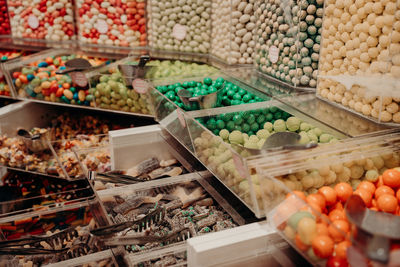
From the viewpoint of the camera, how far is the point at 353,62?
5.33 feet

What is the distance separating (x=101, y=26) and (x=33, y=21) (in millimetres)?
729

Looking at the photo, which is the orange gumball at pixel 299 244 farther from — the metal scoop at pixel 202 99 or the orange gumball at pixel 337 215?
the metal scoop at pixel 202 99

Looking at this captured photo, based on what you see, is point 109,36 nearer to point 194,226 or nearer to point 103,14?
point 103,14

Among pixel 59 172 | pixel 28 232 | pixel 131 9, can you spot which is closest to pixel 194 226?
pixel 28 232

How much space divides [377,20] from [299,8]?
21.2 inches

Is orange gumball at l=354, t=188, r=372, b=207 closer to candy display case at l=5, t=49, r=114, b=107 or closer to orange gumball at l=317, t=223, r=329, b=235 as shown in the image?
orange gumball at l=317, t=223, r=329, b=235

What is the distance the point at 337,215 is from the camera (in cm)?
123

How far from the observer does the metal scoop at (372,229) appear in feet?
2.86

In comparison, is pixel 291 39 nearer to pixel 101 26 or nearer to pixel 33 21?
pixel 101 26

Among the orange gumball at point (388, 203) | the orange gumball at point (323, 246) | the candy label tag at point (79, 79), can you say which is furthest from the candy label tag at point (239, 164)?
the candy label tag at point (79, 79)

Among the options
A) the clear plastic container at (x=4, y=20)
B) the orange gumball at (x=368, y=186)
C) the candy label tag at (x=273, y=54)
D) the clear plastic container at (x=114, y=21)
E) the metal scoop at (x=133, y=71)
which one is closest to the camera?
the orange gumball at (x=368, y=186)

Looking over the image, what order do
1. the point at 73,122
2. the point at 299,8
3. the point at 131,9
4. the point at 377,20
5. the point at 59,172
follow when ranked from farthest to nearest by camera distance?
the point at 73,122
the point at 131,9
the point at 59,172
the point at 299,8
the point at 377,20

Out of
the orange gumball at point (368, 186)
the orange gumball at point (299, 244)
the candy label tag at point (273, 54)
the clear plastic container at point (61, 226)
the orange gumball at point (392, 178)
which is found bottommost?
the clear plastic container at point (61, 226)

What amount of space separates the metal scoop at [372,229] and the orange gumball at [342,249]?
6 cm
